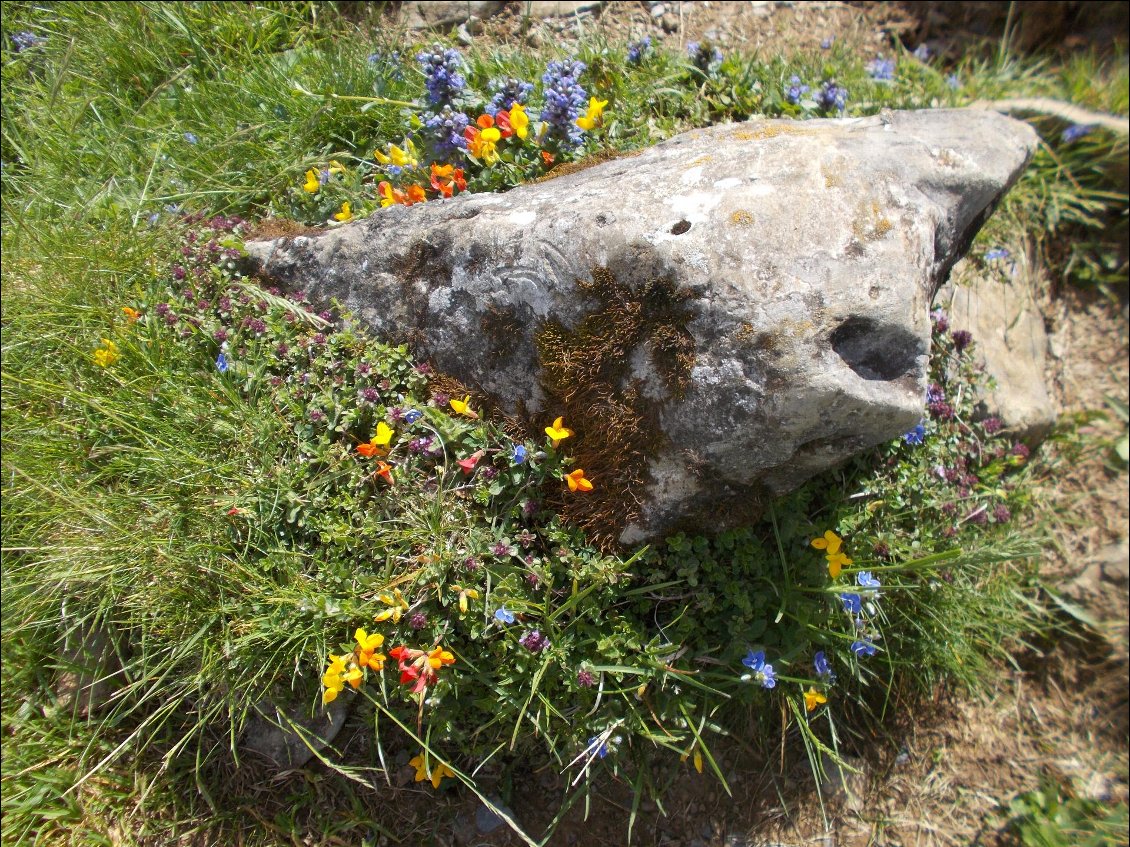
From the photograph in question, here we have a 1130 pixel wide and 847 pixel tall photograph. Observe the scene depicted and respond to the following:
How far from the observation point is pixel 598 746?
2.80m

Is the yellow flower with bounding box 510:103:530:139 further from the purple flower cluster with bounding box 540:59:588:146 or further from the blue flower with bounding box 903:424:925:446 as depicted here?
the blue flower with bounding box 903:424:925:446

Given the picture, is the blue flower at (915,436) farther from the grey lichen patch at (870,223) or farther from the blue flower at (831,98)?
the blue flower at (831,98)

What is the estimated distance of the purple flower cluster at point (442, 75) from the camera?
3539 millimetres

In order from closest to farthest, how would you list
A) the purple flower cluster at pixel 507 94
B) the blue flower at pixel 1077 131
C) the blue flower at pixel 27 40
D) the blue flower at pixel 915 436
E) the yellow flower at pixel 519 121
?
the blue flower at pixel 915 436 < the yellow flower at pixel 519 121 < the purple flower cluster at pixel 507 94 < the blue flower at pixel 27 40 < the blue flower at pixel 1077 131

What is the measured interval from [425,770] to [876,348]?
88.4 inches

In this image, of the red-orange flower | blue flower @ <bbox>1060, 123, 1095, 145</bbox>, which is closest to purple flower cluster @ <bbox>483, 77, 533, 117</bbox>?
the red-orange flower

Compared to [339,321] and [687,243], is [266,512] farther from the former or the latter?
[687,243]

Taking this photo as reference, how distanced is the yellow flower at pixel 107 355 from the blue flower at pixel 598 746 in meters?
2.56

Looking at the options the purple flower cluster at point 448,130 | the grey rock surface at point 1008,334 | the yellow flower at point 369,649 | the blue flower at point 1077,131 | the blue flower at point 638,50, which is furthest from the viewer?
the blue flower at point 1077,131

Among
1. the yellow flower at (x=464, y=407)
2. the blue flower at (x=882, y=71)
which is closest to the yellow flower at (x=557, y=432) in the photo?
the yellow flower at (x=464, y=407)

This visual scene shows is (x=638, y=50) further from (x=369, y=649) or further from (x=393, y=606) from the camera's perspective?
(x=369, y=649)

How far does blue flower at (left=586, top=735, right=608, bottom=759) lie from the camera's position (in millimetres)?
2799

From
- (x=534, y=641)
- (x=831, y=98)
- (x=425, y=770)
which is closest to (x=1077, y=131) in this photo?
(x=831, y=98)

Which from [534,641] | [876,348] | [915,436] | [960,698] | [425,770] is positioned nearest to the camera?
[876,348]
